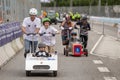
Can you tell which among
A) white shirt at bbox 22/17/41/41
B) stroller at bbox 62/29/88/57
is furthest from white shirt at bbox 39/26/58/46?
stroller at bbox 62/29/88/57

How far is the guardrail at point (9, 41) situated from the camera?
1816 cm

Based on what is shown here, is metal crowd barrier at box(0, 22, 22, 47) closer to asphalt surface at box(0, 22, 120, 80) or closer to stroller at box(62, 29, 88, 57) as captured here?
asphalt surface at box(0, 22, 120, 80)

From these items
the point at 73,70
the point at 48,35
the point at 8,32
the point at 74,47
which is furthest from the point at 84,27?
the point at 73,70

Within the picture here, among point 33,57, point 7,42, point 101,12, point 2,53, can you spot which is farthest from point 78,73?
point 101,12

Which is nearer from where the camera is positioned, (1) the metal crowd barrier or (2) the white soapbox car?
(2) the white soapbox car

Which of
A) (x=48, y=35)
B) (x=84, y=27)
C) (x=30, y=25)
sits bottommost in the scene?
(x=84, y=27)

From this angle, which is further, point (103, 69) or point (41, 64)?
point (103, 69)

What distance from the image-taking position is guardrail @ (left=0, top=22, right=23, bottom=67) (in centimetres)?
1816

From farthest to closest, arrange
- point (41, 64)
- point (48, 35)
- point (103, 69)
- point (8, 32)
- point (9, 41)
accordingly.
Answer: point (8, 32) → point (9, 41) → point (103, 69) → point (48, 35) → point (41, 64)

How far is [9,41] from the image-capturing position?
68.7ft

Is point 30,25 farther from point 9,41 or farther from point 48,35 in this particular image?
point 9,41

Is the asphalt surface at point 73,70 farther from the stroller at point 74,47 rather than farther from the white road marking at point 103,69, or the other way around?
the stroller at point 74,47

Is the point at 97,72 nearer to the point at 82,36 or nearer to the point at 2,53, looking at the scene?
the point at 2,53

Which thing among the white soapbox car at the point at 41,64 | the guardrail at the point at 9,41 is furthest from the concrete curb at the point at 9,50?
the white soapbox car at the point at 41,64
